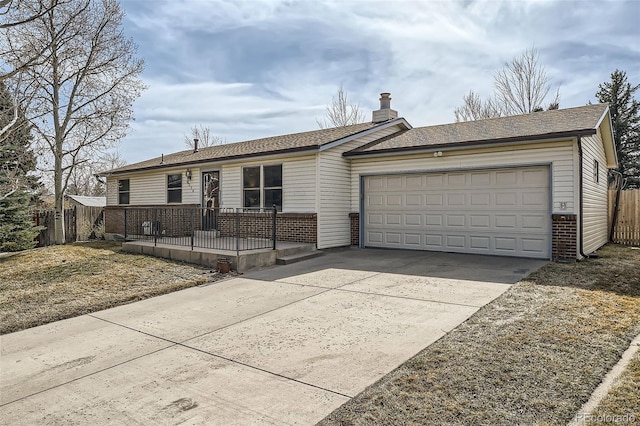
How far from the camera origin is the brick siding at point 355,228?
1216cm

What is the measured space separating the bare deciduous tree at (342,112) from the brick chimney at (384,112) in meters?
14.9

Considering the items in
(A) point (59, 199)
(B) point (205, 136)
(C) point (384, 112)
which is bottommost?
(A) point (59, 199)

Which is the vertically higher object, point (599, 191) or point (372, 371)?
point (599, 191)

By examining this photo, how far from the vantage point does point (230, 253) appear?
9273mm

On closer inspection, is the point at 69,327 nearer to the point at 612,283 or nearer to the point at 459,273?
the point at 459,273

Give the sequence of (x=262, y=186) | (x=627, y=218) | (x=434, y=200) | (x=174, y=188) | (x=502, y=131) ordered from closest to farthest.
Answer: (x=502, y=131) → (x=434, y=200) → (x=262, y=186) → (x=627, y=218) → (x=174, y=188)

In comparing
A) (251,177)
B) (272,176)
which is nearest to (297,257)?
(272,176)

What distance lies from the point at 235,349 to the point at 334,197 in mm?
7695

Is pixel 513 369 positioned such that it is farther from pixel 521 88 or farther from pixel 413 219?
pixel 521 88

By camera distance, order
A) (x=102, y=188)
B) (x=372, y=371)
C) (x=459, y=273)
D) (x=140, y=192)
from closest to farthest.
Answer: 1. (x=372, y=371)
2. (x=459, y=273)
3. (x=140, y=192)
4. (x=102, y=188)

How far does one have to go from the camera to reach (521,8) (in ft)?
31.8

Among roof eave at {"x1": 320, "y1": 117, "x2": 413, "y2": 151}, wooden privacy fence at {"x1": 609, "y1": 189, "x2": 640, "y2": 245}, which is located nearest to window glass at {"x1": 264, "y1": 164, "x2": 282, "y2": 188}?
roof eave at {"x1": 320, "y1": 117, "x2": 413, "y2": 151}

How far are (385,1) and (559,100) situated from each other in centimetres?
2018

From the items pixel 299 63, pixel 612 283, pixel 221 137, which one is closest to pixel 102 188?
pixel 221 137
